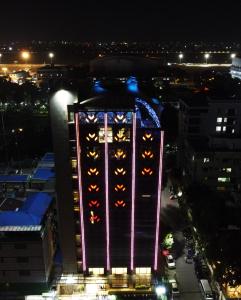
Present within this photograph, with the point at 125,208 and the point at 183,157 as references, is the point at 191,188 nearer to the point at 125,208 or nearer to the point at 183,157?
the point at 183,157

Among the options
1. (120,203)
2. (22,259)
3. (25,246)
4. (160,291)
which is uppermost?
(120,203)

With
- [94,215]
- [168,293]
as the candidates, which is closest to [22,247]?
[94,215]

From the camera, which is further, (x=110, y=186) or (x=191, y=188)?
(x=191, y=188)

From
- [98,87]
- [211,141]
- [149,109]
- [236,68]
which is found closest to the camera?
[149,109]

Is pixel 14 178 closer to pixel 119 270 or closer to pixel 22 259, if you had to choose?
pixel 22 259

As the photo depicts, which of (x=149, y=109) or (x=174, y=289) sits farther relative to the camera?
(x=174, y=289)

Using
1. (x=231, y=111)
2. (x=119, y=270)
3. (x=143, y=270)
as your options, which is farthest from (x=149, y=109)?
(x=231, y=111)
